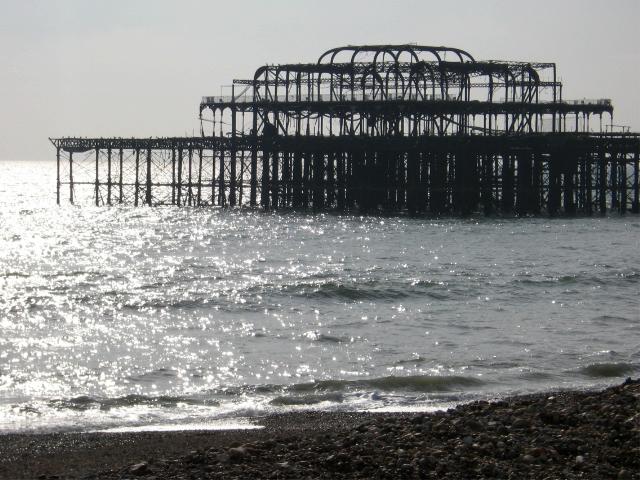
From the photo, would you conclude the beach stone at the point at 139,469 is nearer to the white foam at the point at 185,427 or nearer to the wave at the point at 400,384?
the white foam at the point at 185,427

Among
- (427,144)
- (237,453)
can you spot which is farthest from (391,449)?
(427,144)

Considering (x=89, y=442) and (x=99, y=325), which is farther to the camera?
(x=99, y=325)

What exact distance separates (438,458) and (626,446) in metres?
1.94

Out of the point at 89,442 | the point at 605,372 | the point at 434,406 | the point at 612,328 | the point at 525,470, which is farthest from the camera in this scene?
the point at 612,328

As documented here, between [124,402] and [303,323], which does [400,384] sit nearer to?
[124,402]

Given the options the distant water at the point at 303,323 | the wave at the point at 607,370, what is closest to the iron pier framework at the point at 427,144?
the distant water at the point at 303,323

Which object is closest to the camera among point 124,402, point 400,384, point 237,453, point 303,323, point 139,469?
point 139,469

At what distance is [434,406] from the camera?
16.7m

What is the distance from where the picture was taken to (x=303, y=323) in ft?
83.8

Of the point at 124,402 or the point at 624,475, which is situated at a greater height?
the point at 624,475

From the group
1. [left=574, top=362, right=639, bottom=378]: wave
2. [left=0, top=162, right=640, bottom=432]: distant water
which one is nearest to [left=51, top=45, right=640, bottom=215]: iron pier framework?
[left=0, top=162, right=640, bottom=432]: distant water

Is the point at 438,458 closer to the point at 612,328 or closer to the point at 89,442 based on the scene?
the point at 89,442

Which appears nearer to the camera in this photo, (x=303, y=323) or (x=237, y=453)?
(x=237, y=453)

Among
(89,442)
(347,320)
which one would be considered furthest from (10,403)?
(347,320)
